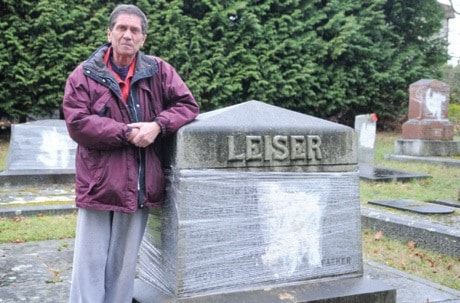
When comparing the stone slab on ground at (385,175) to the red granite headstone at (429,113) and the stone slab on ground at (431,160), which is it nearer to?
the stone slab on ground at (431,160)

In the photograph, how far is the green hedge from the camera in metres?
14.3

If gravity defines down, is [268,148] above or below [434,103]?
below

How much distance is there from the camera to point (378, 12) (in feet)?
61.1

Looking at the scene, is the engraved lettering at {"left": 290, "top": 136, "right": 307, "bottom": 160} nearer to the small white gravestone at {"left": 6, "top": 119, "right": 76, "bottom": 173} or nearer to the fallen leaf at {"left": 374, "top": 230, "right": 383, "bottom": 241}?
the fallen leaf at {"left": 374, "top": 230, "right": 383, "bottom": 241}

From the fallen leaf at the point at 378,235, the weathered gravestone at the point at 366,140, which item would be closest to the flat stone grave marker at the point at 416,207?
the fallen leaf at the point at 378,235

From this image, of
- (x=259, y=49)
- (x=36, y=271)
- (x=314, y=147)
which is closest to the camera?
(x=314, y=147)

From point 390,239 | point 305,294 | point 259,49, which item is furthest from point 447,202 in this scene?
point 259,49

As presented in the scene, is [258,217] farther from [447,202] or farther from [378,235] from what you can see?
[447,202]

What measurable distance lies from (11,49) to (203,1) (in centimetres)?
545

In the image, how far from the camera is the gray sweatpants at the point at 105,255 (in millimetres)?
2760

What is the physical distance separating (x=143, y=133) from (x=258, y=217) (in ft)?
2.68

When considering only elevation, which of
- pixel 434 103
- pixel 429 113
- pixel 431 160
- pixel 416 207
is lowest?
pixel 416 207

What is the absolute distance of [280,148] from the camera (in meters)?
3.05

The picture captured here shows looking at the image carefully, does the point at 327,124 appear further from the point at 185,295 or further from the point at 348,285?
the point at 185,295
